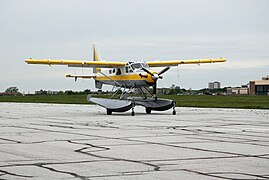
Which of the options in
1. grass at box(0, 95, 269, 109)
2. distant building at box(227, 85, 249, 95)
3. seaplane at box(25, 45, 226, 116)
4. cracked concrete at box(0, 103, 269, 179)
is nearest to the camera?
cracked concrete at box(0, 103, 269, 179)

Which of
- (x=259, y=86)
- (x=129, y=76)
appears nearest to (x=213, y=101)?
(x=129, y=76)

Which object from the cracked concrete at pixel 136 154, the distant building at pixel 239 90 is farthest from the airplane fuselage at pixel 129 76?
the distant building at pixel 239 90

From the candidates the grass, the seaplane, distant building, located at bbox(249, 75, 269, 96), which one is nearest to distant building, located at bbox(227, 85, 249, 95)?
distant building, located at bbox(249, 75, 269, 96)

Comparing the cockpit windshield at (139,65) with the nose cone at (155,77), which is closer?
the nose cone at (155,77)

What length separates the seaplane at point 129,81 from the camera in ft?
95.4

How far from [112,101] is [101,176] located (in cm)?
2021

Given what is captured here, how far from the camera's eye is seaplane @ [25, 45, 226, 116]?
95.4 feet

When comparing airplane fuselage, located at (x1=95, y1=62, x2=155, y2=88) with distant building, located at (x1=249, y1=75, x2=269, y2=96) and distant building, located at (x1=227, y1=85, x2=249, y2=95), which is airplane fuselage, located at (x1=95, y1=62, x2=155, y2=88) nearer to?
distant building, located at (x1=249, y1=75, x2=269, y2=96)

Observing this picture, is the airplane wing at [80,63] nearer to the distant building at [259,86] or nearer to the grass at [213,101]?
the grass at [213,101]

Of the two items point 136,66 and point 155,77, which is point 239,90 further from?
point 155,77

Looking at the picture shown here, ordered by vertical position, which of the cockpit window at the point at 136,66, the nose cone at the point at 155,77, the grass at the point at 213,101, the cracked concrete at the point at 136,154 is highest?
the cockpit window at the point at 136,66

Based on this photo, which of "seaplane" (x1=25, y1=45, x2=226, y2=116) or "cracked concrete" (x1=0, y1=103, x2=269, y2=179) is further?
"seaplane" (x1=25, y1=45, x2=226, y2=116)

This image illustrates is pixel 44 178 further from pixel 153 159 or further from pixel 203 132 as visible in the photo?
pixel 203 132

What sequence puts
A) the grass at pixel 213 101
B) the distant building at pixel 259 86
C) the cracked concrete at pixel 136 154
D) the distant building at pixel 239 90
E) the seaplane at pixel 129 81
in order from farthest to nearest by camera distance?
the distant building at pixel 239 90 → the distant building at pixel 259 86 → the grass at pixel 213 101 → the seaplane at pixel 129 81 → the cracked concrete at pixel 136 154
